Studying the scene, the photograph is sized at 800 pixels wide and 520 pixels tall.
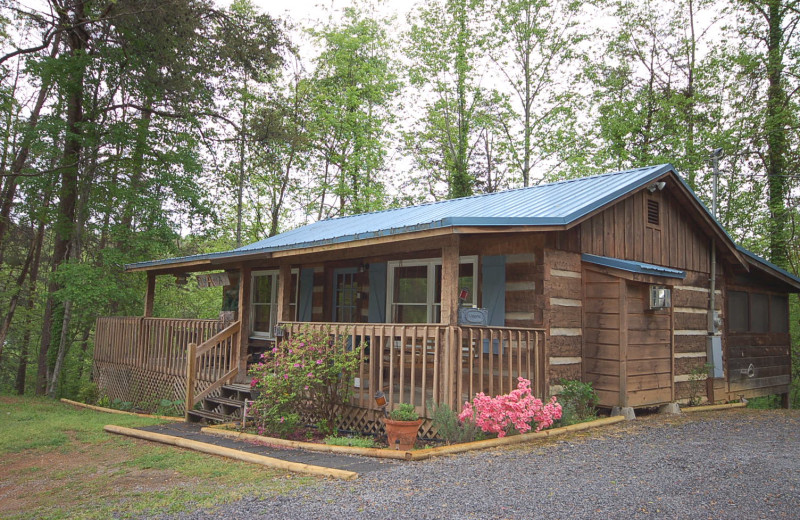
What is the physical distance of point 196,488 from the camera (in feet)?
17.7

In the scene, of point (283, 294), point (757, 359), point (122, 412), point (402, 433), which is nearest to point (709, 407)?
point (757, 359)

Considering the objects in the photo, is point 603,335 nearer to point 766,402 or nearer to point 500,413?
point 500,413

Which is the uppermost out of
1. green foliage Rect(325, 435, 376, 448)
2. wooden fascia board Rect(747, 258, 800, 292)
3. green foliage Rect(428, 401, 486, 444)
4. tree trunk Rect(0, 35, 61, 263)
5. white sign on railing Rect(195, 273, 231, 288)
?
tree trunk Rect(0, 35, 61, 263)

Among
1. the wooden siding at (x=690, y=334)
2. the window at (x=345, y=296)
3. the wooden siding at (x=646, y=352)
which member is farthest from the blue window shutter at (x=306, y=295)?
the wooden siding at (x=690, y=334)

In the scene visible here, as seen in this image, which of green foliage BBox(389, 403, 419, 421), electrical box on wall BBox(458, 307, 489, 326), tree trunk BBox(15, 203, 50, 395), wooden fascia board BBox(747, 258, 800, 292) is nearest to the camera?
green foliage BBox(389, 403, 419, 421)

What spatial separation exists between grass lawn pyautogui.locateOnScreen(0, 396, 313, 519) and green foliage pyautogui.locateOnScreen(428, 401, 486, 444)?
2000mm

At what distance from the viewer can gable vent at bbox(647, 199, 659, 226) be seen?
10.6m

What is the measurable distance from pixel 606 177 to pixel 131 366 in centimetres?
1113

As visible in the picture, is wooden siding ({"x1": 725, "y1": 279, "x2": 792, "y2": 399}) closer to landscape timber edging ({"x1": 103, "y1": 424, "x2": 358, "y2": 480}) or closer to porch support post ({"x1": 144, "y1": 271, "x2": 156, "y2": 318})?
landscape timber edging ({"x1": 103, "y1": 424, "x2": 358, "y2": 480})

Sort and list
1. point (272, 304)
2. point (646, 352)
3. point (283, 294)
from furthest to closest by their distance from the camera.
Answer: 1. point (272, 304)
2. point (283, 294)
3. point (646, 352)

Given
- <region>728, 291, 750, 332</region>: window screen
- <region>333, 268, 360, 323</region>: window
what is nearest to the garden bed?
<region>333, 268, 360, 323</region>: window

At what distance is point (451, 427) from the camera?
6941 millimetres

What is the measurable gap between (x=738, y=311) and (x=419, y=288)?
7.31 meters

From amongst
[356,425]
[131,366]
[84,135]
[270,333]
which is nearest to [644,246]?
[356,425]
